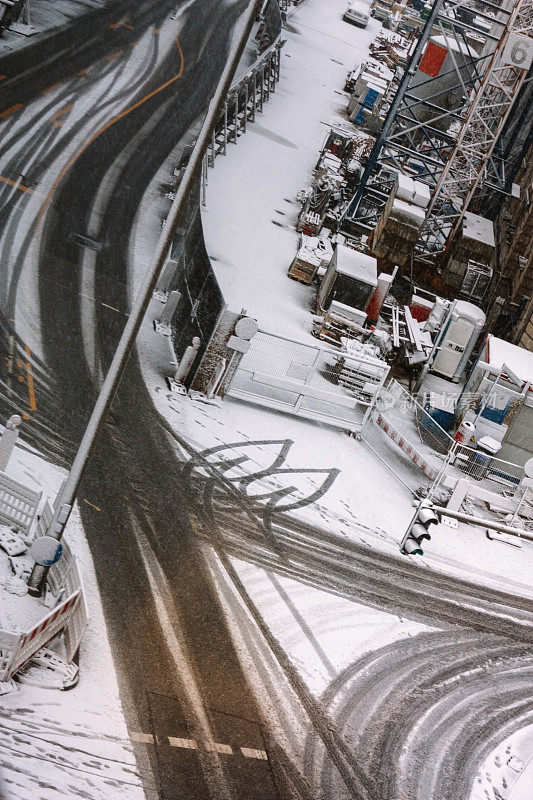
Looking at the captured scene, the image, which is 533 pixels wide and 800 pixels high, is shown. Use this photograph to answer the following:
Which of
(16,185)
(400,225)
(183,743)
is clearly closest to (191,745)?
(183,743)

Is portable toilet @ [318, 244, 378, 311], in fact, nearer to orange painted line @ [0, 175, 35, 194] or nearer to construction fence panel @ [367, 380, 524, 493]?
construction fence panel @ [367, 380, 524, 493]

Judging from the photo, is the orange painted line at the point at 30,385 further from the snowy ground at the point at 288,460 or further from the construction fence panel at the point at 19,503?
the construction fence panel at the point at 19,503

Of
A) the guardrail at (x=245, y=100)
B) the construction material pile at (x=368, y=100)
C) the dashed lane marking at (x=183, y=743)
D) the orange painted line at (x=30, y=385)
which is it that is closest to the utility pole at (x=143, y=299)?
the dashed lane marking at (x=183, y=743)

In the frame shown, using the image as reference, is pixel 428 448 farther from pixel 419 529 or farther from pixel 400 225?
pixel 400 225

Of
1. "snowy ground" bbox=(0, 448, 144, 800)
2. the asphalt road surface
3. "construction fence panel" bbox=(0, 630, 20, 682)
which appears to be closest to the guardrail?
the asphalt road surface

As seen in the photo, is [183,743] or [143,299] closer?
[143,299]

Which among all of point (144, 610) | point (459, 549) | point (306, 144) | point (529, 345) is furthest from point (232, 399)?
point (306, 144)
